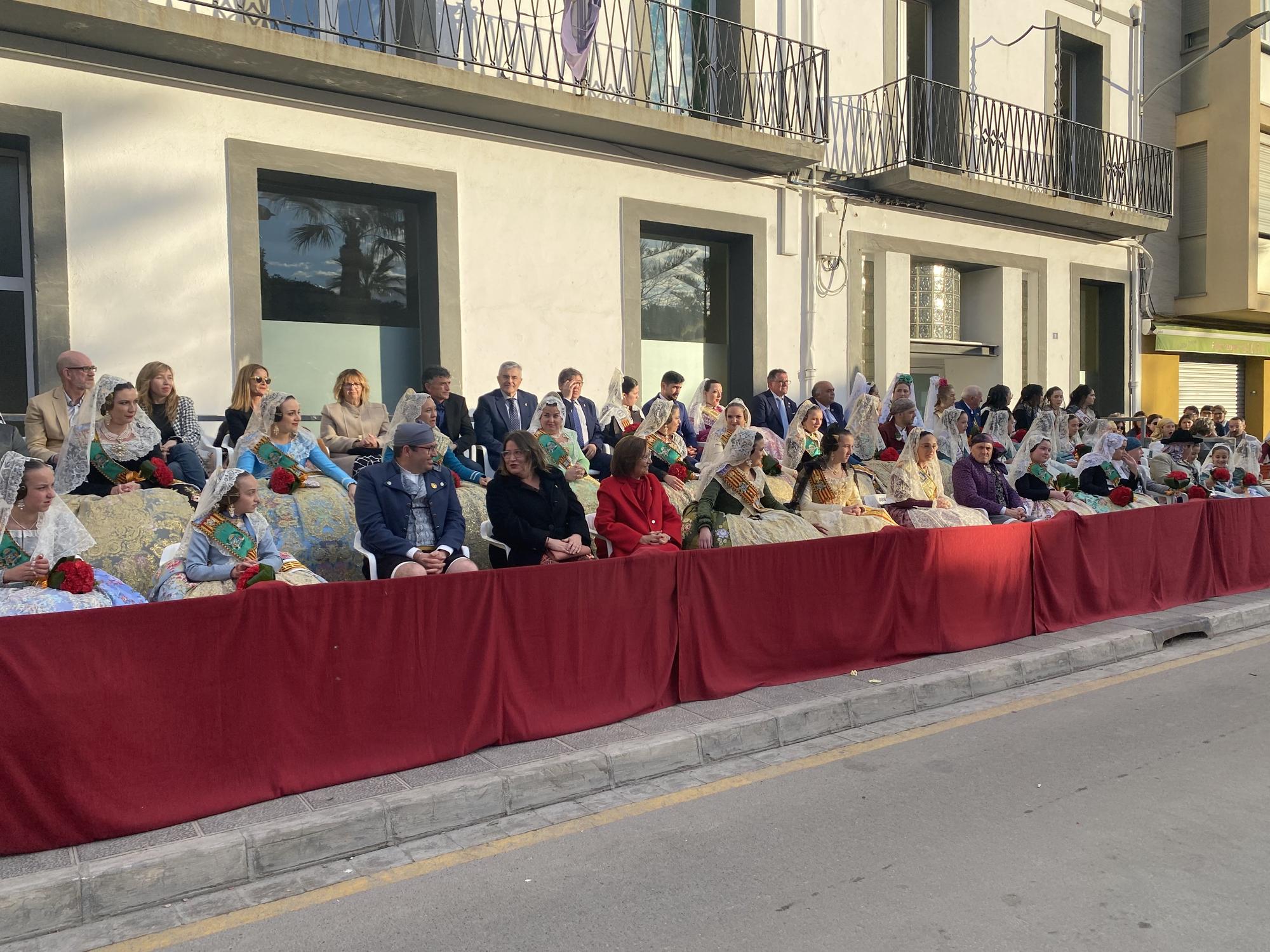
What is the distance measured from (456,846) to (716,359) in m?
10.4

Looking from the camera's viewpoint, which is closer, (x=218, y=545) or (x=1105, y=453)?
(x=218, y=545)

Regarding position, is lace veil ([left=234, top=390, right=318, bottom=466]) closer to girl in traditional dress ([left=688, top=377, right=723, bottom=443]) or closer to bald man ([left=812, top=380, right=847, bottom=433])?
girl in traditional dress ([left=688, top=377, right=723, bottom=443])

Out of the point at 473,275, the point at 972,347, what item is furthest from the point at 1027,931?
the point at 972,347

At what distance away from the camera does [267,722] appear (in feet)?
15.8

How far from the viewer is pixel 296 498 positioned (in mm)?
7793

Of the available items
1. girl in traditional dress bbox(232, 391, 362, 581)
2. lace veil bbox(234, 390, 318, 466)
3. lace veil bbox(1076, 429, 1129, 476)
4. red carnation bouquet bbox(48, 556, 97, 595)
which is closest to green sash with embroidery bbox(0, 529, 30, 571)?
red carnation bouquet bbox(48, 556, 97, 595)

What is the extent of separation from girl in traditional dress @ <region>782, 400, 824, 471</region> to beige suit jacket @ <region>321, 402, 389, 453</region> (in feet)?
13.7

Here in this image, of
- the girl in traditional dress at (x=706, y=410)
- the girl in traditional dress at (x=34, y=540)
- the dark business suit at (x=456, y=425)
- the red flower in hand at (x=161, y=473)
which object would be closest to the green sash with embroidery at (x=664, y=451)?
the girl in traditional dress at (x=706, y=410)

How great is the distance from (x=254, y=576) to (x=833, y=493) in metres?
5.35

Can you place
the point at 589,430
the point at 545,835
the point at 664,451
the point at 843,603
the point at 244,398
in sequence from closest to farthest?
1. the point at 545,835
2. the point at 843,603
3. the point at 244,398
4. the point at 664,451
5. the point at 589,430

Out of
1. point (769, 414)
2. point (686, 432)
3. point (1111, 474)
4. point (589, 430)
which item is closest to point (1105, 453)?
point (1111, 474)

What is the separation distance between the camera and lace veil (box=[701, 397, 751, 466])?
9.52m

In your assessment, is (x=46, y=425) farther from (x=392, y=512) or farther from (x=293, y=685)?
(x=293, y=685)

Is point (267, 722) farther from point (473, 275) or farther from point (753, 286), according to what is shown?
point (753, 286)
